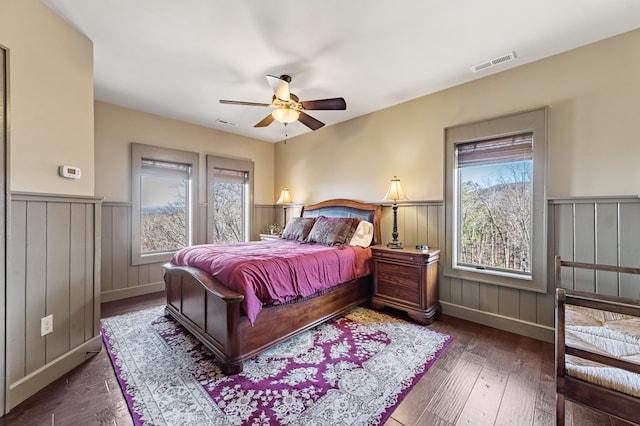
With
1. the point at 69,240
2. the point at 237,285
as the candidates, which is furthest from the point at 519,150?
the point at 69,240

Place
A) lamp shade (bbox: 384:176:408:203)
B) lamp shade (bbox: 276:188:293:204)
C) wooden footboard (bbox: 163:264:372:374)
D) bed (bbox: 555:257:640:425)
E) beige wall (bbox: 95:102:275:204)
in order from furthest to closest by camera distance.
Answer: lamp shade (bbox: 276:188:293:204), beige wall (bbox: 95:102:275:204), lamp shade (bbox: 384:176:408:203), wooden footboard (bbox: 163:264:372:374), bed (bbox: 555:257:640:425)

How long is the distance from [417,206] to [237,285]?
8.12ft

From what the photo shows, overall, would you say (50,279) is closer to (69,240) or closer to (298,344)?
(69,240)

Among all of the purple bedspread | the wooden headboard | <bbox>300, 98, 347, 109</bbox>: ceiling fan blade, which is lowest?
the purple bedspread

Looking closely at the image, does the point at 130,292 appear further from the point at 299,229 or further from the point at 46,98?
the point at 46,98

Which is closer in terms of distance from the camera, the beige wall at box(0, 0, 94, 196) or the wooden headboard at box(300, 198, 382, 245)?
the beige wall at box(0, 0, 94, 196)

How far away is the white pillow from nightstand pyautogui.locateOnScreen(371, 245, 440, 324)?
225 mm

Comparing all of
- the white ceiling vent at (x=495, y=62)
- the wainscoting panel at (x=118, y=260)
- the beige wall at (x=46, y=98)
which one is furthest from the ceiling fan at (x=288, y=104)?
the wainscoting panel at (x=118, y=260)

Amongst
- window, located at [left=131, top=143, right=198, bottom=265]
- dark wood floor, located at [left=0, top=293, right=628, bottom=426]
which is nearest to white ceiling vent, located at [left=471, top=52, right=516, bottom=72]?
dark wood floor, located at [left=0, top=293, right=628, bottom=426]

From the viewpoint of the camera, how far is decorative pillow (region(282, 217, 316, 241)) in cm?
389

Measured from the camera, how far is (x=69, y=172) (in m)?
2.08

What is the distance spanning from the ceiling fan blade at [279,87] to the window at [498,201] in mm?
1963

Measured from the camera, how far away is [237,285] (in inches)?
80.5

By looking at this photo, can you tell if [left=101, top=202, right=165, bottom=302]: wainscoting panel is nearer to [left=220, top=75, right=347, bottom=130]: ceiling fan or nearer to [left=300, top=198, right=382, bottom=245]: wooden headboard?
[left=220, top=75, right=347, bottom=130]: ceiling fan
